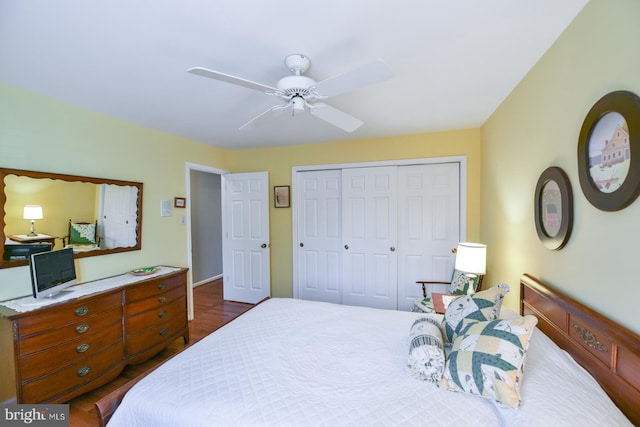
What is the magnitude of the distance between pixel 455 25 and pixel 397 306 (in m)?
3.03

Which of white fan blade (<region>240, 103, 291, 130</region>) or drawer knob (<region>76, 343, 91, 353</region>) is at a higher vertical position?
white fan blade (<region>240, 103, 291, 130</region>)

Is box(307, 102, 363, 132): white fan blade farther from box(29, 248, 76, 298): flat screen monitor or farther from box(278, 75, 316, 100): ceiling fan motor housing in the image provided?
box(29, 248, 76, 298): flat screen monitor

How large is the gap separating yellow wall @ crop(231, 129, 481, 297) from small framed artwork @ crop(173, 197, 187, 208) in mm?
1024

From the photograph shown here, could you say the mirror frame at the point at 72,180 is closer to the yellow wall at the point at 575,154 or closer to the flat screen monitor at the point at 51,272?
the flat screen monitor at the point at 51,272

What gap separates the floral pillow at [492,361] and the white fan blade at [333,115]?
1481 mm

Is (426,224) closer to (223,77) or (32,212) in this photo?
(223,77)

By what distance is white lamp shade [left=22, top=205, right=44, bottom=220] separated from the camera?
195 centimetres

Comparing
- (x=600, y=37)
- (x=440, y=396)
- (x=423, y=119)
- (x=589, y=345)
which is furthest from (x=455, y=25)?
(x=440, y=396)

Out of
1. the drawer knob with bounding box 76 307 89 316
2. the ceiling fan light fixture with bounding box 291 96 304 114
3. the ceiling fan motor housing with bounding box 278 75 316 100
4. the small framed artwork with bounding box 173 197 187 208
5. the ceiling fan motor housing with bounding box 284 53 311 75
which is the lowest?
the drawer knob with bounding box 76 307 89 316

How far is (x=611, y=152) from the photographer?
1043mm

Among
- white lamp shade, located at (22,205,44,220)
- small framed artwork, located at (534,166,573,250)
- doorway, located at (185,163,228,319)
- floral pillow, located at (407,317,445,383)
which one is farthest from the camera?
doorway, located at (185,163,228,319)

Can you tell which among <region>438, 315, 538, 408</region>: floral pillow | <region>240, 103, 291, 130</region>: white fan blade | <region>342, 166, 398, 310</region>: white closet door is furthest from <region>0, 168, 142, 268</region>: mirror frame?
<region>438, 315, 538, 408</region>: floral pillow

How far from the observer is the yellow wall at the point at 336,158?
3.06 meters

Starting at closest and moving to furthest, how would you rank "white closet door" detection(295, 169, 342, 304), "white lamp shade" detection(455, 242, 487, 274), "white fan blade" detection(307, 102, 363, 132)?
1. "white fan blade" detection(307, 102, 363, 132)
2. "white lamp shade" detection(455, 242, 487, 274)
3. "white closet door" detection(295, 169, 342, 304)
